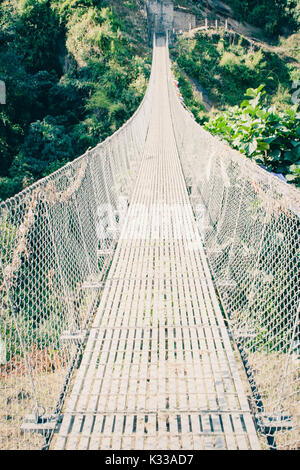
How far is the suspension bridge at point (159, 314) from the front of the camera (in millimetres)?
1597

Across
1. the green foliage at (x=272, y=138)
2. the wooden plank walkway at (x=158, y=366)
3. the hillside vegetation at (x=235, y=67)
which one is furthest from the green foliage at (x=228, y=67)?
the wooden plank walkway at (x=158, y=366)

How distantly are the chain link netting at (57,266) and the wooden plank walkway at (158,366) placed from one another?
14cm

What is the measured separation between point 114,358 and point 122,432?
461 millimetres

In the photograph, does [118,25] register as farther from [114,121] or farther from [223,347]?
[223,347]

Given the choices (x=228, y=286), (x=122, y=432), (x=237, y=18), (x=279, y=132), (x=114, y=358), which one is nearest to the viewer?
(x=122, y=432)

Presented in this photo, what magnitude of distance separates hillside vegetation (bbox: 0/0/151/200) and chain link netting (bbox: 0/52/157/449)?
8267 millimetres

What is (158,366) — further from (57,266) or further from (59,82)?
(59,82)

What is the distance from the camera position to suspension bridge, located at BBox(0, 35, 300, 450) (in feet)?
5.24

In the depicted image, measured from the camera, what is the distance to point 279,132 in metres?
3.52

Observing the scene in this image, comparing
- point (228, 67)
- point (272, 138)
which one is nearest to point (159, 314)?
point (272, 138)

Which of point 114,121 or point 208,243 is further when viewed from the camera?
point 114,121

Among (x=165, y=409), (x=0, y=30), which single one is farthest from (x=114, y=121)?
(x=165, y=409)

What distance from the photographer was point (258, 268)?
2.14 m

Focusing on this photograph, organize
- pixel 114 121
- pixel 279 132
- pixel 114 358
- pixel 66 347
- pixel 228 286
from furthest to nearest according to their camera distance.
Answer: pixel 114 121 → pixel 279 132 → pixel 228 286 → pixel 66 347 → pixel 114 358
